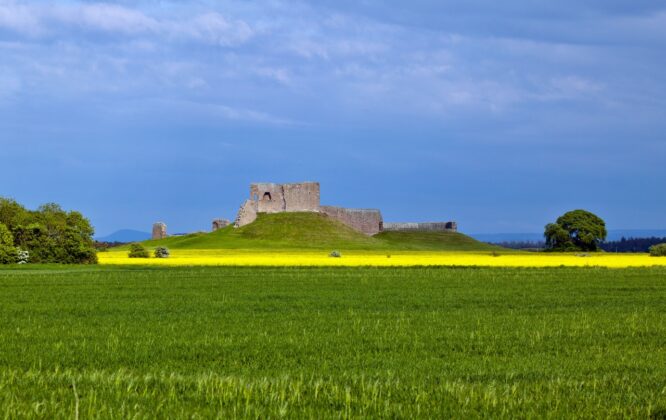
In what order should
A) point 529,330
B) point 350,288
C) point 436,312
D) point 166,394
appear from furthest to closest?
point 350,288, point 436,312, point 529,330, point 166,394

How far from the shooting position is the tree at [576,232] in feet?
301

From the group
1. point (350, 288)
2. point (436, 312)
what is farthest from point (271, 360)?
point (350, 288)

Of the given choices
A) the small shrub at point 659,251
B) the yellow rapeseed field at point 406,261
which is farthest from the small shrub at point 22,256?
the small shrub at point 659,251

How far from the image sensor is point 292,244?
3637 inches

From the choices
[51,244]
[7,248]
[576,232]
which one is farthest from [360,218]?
[7,248]

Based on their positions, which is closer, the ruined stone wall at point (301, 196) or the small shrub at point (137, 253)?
the small shrub at point (137, 253)

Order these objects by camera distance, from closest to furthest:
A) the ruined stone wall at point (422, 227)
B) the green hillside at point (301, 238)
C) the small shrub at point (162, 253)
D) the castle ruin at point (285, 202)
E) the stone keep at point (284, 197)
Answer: the small shrub at point (162, 253) < the green hillside at point (301, 238) < the castle ruin at point (285, 202) < the stone keep at point (284, 197) < the ruined stone wall at point (422, 227)

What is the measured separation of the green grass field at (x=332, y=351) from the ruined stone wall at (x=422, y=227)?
10391 cm

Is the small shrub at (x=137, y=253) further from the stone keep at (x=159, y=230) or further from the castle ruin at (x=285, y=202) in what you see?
the stone keep at (x=159, y=230)

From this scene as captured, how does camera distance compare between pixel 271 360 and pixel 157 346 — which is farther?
pixel 157 346

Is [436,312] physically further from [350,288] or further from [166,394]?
[166,394]

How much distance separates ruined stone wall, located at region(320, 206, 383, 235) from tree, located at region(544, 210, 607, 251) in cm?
3606

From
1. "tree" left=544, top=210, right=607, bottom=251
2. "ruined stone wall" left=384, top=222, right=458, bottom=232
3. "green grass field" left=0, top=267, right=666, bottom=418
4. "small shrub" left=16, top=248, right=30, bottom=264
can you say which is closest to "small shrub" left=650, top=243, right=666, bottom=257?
"tree" left=544, top=210, right=607, bottom=251

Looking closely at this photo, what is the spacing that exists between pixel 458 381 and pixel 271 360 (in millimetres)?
3355
